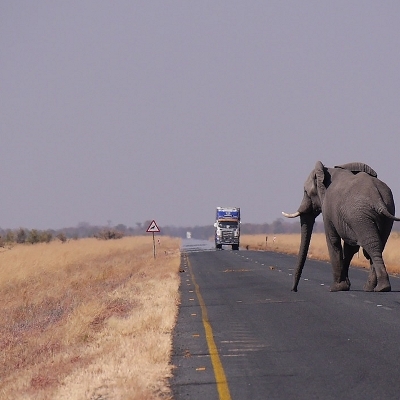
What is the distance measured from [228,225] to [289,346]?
211 ft

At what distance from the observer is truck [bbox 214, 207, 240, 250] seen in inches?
2960

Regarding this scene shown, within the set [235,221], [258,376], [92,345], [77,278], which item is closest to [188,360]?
[258,376]

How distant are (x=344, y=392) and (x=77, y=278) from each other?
91.7ft

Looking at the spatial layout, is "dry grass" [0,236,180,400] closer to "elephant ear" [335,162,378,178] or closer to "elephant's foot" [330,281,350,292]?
"elephant's foot" [330,281,350,292]

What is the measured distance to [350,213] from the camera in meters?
18.8

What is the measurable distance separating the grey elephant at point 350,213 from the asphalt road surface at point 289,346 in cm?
70

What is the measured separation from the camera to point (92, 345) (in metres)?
13.4

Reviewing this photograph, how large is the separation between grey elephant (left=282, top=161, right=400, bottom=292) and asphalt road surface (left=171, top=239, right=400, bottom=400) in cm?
70

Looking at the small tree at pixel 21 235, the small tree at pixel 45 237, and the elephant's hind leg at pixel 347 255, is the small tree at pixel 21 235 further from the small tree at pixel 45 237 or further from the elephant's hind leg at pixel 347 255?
the elephant's hind leg at pixel 347 255

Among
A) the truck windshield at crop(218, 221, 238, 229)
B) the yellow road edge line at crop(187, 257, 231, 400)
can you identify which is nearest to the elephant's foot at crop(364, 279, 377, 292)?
the yellow road edge line at crop(187, 257, 231, 400)

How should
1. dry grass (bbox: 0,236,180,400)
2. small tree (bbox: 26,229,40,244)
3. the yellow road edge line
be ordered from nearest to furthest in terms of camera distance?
the yellow road edge line, dry grass (bbox: 0,236,180,400), small tree (bbox: 26,229,40,244)

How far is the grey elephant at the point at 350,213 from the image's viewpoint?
18438 mm

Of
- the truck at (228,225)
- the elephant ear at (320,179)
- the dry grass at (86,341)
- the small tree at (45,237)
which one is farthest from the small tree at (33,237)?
the elephant ear at (320,179)

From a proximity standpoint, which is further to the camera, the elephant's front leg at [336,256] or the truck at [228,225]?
the truck at [228,225]
